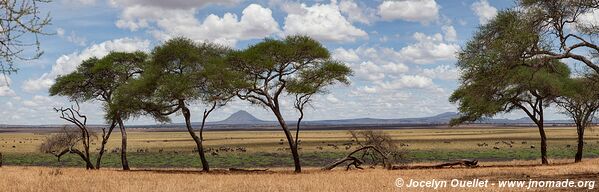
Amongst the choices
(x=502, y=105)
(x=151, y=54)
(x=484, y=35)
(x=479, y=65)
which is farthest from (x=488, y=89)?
(x=151, y=54)

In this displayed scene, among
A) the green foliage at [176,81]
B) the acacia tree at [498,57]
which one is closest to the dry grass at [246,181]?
the acacia tree at [498,57]

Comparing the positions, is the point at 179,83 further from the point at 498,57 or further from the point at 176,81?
the point at 498,57

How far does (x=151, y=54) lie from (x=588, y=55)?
3149 cm

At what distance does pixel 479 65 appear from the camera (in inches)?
972

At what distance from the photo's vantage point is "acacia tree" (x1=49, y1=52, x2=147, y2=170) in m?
47.8

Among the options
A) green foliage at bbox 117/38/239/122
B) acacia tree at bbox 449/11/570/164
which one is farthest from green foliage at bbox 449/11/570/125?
green foliage at bbox 117/38/239/122

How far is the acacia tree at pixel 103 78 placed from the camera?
47750 mm

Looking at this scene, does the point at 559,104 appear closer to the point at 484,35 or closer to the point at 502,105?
the point at 502,105

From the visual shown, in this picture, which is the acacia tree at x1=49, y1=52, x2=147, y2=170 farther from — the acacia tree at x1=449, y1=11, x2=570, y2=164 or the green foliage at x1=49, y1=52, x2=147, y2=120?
the acacia tree at x1=449, y1=11, x2=570, y2=164

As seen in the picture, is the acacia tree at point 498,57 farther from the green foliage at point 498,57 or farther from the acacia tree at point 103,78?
the acacia tree at point 103,78

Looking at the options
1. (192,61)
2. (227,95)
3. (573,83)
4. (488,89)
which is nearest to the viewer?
(488,89)

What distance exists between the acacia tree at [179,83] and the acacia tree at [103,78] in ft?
11.0

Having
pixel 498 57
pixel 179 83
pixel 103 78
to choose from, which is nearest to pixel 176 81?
pixel 179 83

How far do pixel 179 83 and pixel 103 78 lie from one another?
1120 centimetres
